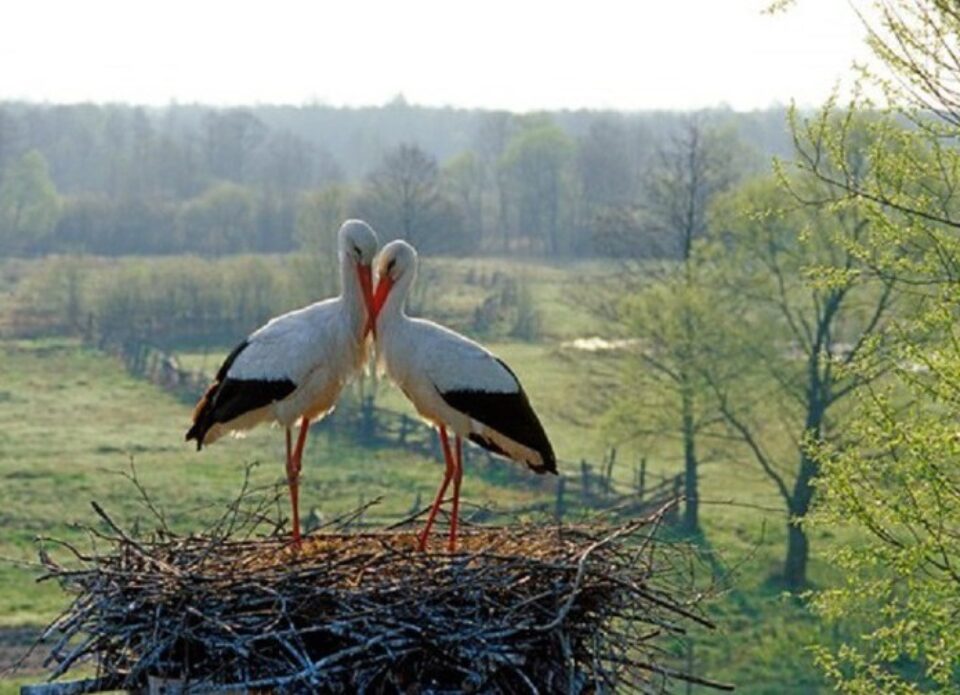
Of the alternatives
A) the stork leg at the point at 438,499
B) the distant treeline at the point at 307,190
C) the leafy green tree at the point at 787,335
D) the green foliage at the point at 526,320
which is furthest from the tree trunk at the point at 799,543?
the green foliage at the point at 526,320

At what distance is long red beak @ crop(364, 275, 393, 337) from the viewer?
24.8 feet

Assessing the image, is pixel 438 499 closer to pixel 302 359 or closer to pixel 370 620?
pixel 302 359

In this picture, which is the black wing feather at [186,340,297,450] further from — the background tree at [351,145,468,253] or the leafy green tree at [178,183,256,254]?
the leafy green tree at [178,183,256,254]

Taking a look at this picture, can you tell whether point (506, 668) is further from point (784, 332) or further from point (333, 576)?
point (784, 332)

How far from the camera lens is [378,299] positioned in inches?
301

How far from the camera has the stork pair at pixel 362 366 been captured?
7418 millimetres

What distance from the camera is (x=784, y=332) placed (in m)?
26.0

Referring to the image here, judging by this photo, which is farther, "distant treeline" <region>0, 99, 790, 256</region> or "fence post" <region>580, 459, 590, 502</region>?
"distant treeline" <region>0, 99, 790, 256</region>

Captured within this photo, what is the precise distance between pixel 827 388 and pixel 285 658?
65.2 feet

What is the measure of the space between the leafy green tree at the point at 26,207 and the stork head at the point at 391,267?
207 feet

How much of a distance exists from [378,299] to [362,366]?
0.32 m

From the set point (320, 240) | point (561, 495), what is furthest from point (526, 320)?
point (561, 495)

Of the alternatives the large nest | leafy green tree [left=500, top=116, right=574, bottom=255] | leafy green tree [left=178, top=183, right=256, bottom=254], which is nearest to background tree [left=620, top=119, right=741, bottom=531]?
the large nest

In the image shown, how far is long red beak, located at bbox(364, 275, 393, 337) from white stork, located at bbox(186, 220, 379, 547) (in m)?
0.02
